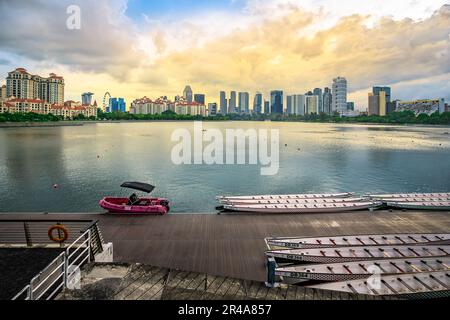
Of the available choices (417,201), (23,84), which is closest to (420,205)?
(417,201)

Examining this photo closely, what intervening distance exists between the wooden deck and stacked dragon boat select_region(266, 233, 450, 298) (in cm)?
104

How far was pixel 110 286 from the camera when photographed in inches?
230

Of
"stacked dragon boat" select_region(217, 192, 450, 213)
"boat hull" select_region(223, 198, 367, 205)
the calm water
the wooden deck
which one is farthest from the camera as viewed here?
the calm water

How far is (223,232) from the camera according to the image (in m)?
13.3

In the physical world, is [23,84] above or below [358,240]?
above

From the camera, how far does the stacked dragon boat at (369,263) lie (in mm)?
8912

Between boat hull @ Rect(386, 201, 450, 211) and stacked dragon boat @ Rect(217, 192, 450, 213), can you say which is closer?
stacked dragon boat @ Rect(217, 192, 450, 213)

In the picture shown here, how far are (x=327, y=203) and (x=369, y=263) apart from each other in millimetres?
9003

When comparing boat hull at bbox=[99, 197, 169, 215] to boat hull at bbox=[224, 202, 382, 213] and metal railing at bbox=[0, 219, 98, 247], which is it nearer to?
metal railing at bbox=[0, 219, 98, 247]

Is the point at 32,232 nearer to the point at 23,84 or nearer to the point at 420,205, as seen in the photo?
the point at 420,205

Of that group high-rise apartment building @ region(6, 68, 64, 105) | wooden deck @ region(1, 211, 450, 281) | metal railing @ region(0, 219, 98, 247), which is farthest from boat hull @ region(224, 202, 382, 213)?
high-rise apartment building @ region(6, 68, 64, 105)

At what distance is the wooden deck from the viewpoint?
10562mm

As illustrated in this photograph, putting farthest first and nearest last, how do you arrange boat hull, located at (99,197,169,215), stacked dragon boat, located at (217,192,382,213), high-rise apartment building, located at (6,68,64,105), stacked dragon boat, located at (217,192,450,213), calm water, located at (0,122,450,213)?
1. high-rise apartment building, located at (6,68,64,105)
2. calm water, located at (0,122,450,213)
3. stacked dragon boat, located at (217,192,450,213)
4. stacked dragon boat, located at (217,192,382,213)
5. boat hull, located at (99,197,169,215)
